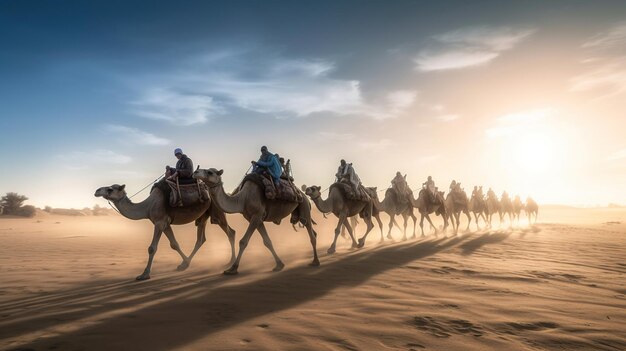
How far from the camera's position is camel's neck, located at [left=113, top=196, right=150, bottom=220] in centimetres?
840

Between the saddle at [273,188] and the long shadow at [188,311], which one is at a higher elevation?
the saddle at [273,188]

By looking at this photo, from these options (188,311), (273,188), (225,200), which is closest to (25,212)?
(225,200)

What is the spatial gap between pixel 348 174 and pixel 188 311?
31.0 ft

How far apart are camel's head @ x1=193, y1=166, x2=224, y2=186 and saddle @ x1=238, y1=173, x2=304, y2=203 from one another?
0.86 m

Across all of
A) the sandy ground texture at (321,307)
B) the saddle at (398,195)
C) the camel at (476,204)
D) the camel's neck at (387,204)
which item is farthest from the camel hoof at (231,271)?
the camel at (476,204)

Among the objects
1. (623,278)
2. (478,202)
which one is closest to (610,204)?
(478,202)

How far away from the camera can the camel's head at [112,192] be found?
813 centimetres

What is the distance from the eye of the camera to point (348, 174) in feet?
45.3

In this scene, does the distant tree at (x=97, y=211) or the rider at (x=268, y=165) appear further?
the distant tree at (x=97, y=211)

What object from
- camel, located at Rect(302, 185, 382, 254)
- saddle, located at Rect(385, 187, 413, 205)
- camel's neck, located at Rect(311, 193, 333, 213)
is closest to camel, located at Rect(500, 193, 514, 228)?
saddle, located at Rect(385, 187, 413, 205)

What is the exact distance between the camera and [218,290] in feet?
20.8

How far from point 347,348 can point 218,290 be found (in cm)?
325

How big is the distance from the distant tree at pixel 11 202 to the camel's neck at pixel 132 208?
→ 41.2 metres

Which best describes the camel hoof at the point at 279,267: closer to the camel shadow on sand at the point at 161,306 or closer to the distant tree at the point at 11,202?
the camel shadow on sand at the point at 161,306
